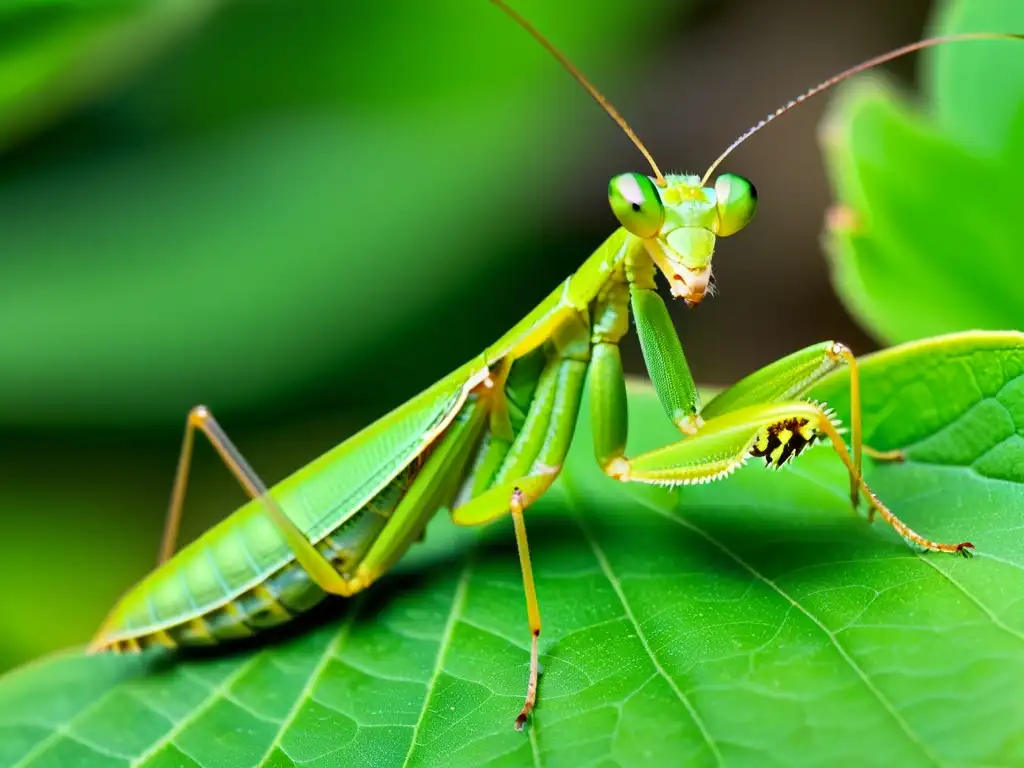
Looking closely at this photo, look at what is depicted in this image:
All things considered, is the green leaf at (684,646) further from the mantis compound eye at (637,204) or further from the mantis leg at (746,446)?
the mantis compound eye at (637,204)

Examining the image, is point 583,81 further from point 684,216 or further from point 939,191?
point 939,191

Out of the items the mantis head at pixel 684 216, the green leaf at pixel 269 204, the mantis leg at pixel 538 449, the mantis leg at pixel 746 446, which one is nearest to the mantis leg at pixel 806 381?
the mantis leg at pixel 746 446

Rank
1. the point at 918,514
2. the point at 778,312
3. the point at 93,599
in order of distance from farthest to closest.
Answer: the point at 778,312, the point at 93,599, the point at 918,514

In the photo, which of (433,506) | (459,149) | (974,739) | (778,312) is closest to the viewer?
(974,739)

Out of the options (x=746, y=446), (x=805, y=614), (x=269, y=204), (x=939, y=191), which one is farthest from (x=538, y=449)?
(x=269, y=204)

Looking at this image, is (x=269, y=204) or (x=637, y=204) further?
(x=269, y=204)

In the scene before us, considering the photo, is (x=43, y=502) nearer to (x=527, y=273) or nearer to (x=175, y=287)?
(x=175, y=287)

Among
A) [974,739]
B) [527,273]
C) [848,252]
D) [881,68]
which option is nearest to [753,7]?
[881,68]
